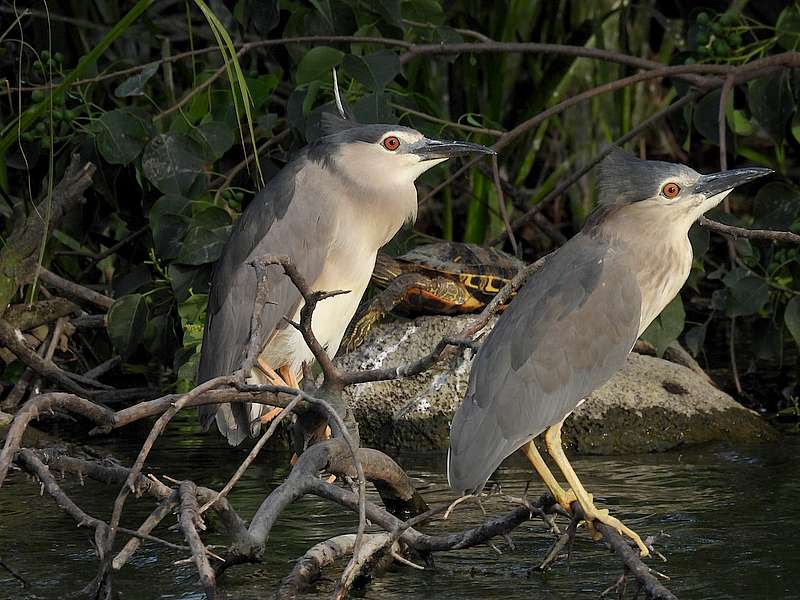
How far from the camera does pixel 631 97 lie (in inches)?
403

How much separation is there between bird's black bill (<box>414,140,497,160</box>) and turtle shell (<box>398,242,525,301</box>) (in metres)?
1.78

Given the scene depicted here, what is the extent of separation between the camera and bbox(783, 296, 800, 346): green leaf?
675 centimetres

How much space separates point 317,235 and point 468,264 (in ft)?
6.52

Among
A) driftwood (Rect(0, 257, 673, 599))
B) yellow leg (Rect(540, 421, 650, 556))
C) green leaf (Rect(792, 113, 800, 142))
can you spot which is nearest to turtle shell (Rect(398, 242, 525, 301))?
green leaf (Rect(792, 113, 800, 142))

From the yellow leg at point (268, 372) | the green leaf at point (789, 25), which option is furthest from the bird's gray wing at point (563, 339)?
the green leaf at point (789, 25)

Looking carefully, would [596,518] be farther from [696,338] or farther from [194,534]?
[696,338]

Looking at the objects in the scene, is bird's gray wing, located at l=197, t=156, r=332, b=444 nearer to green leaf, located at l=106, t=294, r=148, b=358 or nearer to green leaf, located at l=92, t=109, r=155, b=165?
green leaf, located at l=106, t=294, r=148, b=358

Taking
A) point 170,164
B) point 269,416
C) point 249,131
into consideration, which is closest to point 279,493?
point 269,416

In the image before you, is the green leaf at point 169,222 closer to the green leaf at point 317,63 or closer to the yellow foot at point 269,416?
the green leaf at point 317,63

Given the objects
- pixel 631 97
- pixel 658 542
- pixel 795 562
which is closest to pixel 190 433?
pixel 658 542

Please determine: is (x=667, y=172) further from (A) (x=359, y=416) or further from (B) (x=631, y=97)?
(B) (x=631, y=97)

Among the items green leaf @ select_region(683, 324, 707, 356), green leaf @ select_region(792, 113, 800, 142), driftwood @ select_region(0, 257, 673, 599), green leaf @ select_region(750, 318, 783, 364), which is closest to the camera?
driftwood @ select_region(0, 257, 673, 599)

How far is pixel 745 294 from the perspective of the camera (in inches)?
268

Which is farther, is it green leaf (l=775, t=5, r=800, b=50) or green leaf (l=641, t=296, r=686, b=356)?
green leaf (l=775, t=5, r=800, b=50)
